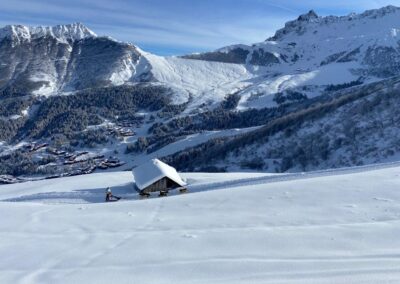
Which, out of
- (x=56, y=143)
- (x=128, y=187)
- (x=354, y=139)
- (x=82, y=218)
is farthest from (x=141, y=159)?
(x=82, y=218)

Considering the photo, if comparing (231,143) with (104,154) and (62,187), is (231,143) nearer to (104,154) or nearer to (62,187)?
(62,187)

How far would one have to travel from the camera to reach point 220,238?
1259 cm

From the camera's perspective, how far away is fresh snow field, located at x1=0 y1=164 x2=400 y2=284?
9.91 meters

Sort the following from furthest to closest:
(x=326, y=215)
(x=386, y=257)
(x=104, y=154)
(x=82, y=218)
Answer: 1. (x=104, y=154)
2. (x=82, y=218)
3. (x=326, y=215)
4. (x=386, y=257)

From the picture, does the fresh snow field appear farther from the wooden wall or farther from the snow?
the snow

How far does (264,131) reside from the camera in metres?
89.6

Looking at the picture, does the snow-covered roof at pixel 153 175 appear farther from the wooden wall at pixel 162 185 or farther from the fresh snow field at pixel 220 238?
the fresh snow field at pixel 220 238

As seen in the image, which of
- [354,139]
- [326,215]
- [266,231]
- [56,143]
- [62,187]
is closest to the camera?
[266,231]

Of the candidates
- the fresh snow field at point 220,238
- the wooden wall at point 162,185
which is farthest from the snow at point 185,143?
the fresh snow field at point 220,238

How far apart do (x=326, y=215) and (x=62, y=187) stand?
29.7 m

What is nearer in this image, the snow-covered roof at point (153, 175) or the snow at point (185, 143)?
the snow-covered roof at point (153, 175)

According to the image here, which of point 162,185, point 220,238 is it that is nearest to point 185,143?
point 162,185

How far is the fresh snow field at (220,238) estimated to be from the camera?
9914 millimetres

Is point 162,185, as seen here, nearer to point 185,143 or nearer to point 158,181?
point 158,181
